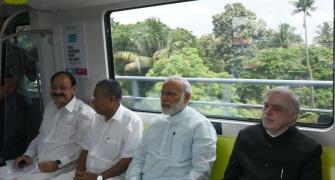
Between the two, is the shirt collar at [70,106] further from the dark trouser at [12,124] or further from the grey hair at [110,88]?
the dark trouser at [12,124]

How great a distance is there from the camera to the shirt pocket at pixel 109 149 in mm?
2963

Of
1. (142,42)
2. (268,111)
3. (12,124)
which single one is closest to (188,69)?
(142,42)

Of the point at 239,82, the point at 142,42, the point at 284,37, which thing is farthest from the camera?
the point at 142,42

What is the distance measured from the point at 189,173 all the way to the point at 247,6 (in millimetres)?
1490

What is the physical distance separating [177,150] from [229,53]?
1326 millimetres

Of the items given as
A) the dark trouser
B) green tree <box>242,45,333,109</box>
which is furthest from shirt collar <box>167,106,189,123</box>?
the dark trouser

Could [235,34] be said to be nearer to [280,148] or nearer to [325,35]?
[325,35]

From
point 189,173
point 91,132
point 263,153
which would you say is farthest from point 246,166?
point 91,132

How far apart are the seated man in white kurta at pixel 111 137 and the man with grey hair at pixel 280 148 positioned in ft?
3.04

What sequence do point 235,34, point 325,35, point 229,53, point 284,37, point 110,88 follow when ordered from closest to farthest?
point 325,35, point 110,88, point 284,37, point 235,34, point 229,53

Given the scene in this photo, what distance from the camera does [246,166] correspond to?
7.83ft

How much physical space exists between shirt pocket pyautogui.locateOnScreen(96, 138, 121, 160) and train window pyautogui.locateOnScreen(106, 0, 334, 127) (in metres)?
0.84

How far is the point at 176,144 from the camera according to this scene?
8.69 ft

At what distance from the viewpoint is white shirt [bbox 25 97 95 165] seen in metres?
3.29
